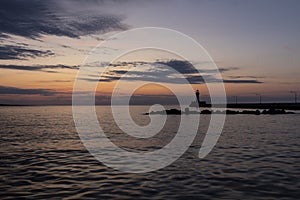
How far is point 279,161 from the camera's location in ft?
66.4

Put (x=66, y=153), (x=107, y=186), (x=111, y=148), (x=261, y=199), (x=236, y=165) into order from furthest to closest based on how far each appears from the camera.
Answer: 1. (x=111, y=148)
2. (x=66, y=153)
3. (x=236, y=165)
4. (x=107, y=186)
5. (x=261, y=199)

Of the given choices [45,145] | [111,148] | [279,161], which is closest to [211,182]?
[279,161]

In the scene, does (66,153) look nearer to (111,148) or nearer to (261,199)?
(111,148)

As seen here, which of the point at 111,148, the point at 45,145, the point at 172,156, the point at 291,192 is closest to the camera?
the point at 291,192

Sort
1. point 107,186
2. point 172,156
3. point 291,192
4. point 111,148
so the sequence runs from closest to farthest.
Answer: point 291,192, point 107,186, point 172,156, point 111,148

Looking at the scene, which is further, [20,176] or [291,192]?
[20,176]

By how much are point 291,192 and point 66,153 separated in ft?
59.2

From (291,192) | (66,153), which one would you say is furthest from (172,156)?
(291,192)

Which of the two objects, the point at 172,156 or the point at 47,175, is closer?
the point at 47,175

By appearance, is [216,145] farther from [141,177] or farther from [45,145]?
[45,145]

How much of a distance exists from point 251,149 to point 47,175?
17.4 m

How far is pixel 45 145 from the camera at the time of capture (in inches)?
1179

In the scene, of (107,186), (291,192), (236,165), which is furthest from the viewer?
(236,165)

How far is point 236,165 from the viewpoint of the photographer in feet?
62.6
